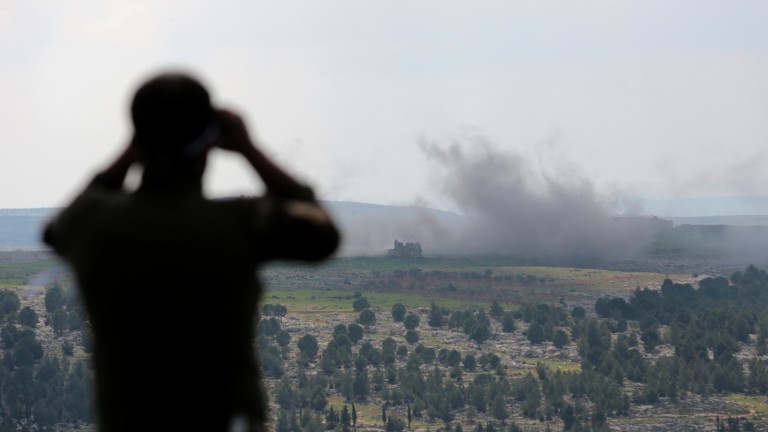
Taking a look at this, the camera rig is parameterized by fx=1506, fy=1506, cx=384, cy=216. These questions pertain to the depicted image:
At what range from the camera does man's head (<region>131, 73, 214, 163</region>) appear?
8.67m

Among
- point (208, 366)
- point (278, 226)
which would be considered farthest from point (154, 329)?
point (278, 226)

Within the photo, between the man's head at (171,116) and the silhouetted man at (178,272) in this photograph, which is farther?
the man's head at (171,116)

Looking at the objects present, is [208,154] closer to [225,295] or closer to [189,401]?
[225,295]

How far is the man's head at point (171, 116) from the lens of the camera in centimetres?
867

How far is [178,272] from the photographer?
8.45 meters

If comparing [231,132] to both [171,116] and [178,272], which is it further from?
[178,272]

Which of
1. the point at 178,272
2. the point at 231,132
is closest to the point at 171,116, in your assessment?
the point at 231,132

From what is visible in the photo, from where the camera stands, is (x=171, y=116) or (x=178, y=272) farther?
(x=171, y=116)

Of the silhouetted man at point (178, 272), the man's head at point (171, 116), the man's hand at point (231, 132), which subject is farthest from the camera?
the man's hand at point (231, 132)

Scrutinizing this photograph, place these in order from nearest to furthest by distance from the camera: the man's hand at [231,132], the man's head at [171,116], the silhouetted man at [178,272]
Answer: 1. the silhouetted man at [178,272]
2. the man's head at [171,116]
3. the man's hand at [231,132]

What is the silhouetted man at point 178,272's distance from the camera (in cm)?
845

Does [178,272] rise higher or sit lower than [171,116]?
lower

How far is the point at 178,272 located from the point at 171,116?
93 cm

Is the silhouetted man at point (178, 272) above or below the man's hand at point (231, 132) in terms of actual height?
below
